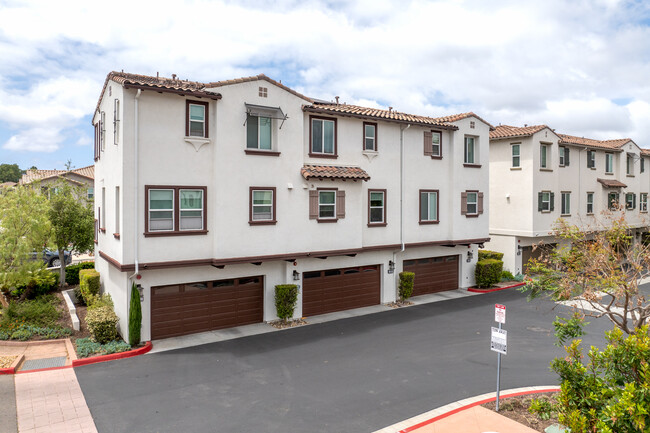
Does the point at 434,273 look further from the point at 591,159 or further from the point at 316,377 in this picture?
the point at 591,159

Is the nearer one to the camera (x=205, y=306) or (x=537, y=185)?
(x=205, y=306)

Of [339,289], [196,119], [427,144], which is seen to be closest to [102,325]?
[196,119]

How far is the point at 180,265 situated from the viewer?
50.0 ft

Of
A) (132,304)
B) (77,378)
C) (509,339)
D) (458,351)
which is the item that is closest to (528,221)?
(509,339)

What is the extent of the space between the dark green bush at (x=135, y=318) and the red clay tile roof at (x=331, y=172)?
7.80 m

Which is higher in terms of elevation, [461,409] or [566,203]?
[566,203]

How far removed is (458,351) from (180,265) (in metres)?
10.2

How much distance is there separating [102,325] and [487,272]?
65.3 ft

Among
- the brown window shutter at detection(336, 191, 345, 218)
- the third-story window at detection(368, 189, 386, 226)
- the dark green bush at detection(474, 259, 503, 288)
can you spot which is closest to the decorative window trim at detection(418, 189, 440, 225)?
the third-story window at detection(368, 189, 386, 226)

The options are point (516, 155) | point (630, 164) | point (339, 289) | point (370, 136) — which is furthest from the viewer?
point (630, 164)

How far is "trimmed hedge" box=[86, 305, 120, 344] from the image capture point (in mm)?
14547

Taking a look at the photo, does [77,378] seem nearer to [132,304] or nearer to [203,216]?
[132,304]

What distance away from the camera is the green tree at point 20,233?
17.2 meters

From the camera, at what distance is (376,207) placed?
20562 millimetres
